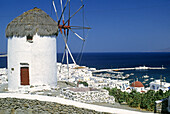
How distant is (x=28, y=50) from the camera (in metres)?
12.9

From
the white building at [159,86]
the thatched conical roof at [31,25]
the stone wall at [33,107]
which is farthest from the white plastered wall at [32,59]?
the white building at [159,86]

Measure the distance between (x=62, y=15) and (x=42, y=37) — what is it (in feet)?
6.78

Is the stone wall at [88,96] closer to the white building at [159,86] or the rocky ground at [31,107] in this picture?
the rocky ground at [31,107]

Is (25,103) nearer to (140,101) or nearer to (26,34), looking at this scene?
(26,34)

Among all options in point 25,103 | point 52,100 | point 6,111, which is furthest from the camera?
point 52,100

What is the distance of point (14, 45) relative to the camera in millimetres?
13000

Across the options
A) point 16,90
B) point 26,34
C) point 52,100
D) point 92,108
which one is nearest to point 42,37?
point 26,34

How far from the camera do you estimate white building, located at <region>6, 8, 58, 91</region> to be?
12805 millimetres

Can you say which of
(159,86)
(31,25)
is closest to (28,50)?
(31,25)

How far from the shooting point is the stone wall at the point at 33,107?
787cm

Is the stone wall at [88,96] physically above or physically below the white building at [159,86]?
above

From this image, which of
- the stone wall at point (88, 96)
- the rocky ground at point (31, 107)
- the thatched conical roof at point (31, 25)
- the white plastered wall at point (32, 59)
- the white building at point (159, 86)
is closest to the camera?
the rocky ground at point (31, 107)

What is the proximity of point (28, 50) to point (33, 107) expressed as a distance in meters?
5.15

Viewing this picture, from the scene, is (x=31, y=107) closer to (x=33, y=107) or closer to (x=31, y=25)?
(x=33, y=107)
